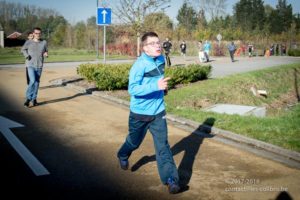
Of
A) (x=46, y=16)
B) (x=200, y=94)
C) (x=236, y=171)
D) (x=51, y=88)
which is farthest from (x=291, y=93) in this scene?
(x=46, y=16)

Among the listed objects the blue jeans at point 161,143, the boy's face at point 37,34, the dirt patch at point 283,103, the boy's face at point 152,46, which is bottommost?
the dirt patch at point 283,103

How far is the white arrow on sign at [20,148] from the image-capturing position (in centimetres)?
503

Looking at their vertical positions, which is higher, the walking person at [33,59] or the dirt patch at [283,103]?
the walking person at [33,59]

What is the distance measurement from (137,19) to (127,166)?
35.7 feet

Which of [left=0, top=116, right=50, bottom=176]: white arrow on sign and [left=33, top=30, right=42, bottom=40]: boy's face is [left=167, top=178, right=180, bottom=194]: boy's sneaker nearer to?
[left=0, top=116, right=50, bottom=176]: white arrow on sign

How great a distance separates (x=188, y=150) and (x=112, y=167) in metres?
1.50

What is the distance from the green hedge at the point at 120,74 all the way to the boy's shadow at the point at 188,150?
4830mm

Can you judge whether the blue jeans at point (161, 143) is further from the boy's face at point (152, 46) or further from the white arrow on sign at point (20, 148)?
the white arrow on sign at point (20, 148)

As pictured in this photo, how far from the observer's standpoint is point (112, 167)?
5246 mm

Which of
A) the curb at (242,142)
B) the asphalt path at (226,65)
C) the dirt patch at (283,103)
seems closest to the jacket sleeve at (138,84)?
the curb at (242,142)

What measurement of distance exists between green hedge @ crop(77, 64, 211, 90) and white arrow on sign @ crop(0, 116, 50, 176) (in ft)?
14.1

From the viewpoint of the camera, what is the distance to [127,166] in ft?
16.7

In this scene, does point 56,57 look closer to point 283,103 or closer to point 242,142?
point 283,103

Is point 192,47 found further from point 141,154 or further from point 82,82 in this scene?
point 141,154
